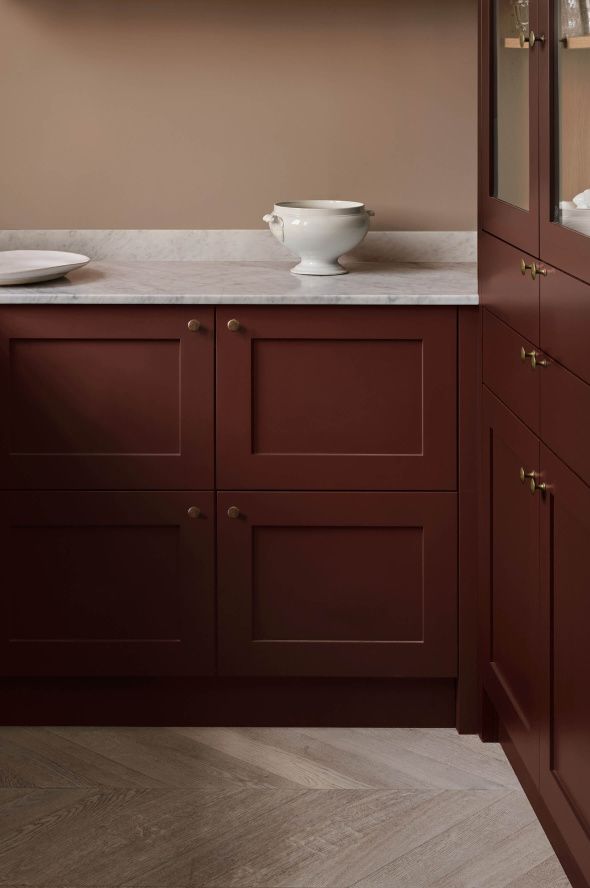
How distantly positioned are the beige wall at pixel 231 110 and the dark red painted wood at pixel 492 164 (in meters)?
0.60

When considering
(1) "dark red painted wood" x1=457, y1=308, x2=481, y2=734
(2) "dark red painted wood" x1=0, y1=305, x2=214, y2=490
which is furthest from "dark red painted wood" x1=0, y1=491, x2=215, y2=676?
(1) "dark red painted wood" x1=457, y1=308, x2=481, y2=734

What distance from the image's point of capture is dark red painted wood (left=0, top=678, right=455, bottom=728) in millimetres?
2645

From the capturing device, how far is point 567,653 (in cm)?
189

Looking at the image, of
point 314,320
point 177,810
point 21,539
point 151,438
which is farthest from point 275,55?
point 177,810

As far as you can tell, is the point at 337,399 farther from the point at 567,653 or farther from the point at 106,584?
the point at 567,653

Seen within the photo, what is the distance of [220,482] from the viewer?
2.54m

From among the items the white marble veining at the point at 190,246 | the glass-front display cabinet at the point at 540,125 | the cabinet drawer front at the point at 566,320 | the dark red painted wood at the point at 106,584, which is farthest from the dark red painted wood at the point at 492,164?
the dark red painted wood at the point at 106,584

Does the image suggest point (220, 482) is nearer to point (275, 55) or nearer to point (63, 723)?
point (63, 723)

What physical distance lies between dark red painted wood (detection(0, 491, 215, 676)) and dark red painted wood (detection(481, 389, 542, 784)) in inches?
23.1

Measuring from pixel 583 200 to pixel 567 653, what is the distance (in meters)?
0.70

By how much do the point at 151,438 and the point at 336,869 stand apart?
0.95 m

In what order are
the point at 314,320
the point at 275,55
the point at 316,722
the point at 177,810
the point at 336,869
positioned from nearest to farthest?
the point at 336,869, the point at 177,810, the point at 314,320, the point at 316,722, the point at 275,55

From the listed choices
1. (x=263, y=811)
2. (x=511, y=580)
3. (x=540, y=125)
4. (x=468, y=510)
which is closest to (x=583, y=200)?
(x=540, y=125)

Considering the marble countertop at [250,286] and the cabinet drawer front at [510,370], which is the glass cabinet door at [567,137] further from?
the marble countertop at [250,286]
